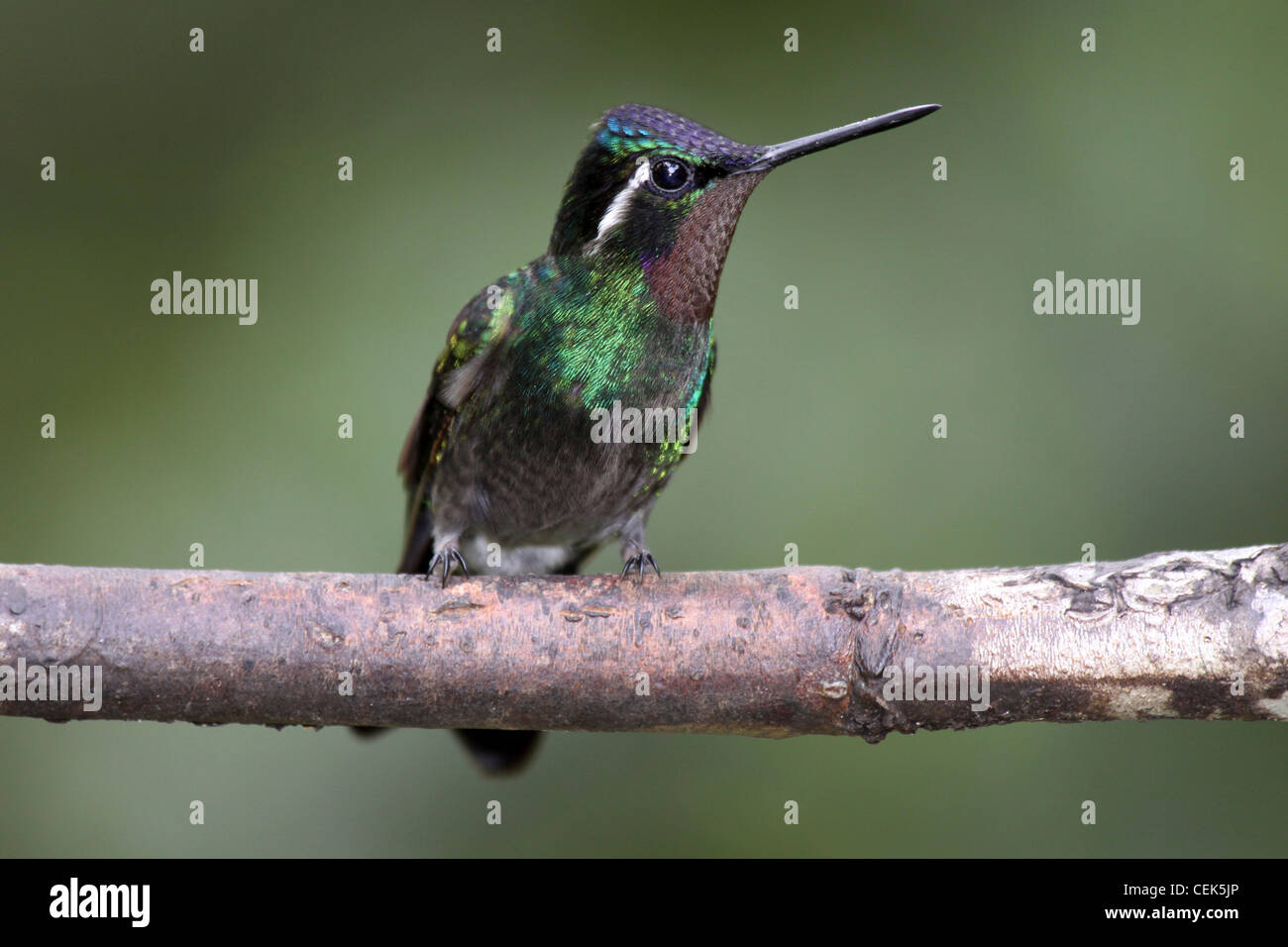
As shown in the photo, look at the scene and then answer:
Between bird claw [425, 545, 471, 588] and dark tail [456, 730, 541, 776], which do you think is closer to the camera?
bird claw [425, 545, 471, 588]

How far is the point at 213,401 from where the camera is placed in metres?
4.44

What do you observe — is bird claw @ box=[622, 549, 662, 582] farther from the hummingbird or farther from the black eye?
the black eye

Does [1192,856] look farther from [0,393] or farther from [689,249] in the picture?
[0,393]

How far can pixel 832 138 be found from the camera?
2.72 m

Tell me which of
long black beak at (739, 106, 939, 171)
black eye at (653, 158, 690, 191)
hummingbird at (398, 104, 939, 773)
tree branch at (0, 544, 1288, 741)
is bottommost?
tree branch at (0, 544, 1288, 741)

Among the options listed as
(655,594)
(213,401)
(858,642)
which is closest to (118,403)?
(213,401)

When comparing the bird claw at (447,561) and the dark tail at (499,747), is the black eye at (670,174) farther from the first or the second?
the dark tail at (499,747)

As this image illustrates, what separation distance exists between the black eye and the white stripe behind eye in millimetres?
22

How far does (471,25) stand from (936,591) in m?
3.36

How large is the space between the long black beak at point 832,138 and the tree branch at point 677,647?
948 millimetres

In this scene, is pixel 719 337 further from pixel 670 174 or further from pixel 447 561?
pixel 447 561

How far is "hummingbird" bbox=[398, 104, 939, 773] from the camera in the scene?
280cm

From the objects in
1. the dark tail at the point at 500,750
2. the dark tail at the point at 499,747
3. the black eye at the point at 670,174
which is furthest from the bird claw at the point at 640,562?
the black eye at the point at 670,174

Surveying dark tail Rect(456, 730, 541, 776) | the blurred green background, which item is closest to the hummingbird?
dark tail Rect(456, 730, 541, 776)
